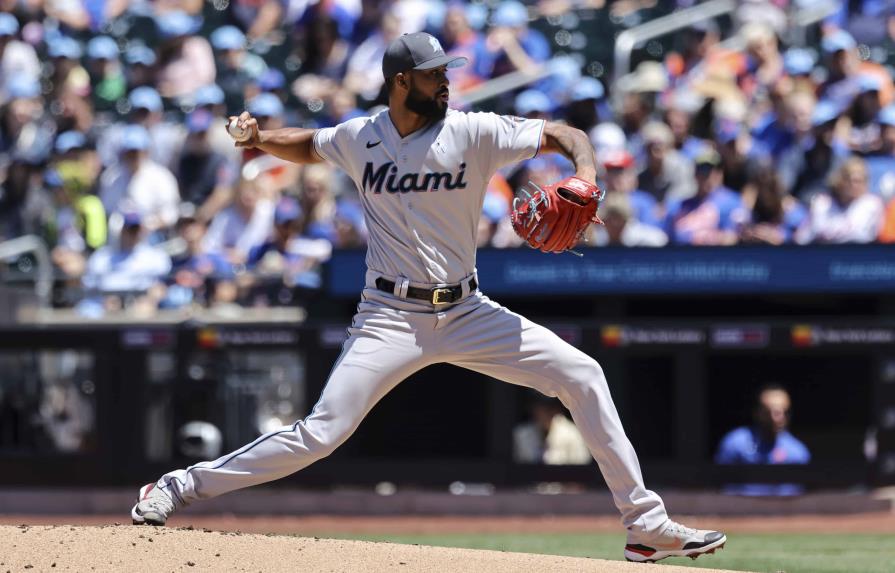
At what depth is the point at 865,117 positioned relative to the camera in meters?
11.8

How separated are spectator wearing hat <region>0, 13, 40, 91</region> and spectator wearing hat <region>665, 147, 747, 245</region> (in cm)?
620

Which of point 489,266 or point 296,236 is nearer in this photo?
point 489,266

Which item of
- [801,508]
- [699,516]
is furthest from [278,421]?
[801,508]

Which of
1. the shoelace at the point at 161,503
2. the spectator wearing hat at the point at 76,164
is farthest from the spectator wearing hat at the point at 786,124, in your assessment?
the shoelace at the point at 161,503

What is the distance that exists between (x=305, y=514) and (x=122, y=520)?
1201 millimetres

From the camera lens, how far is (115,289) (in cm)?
1119

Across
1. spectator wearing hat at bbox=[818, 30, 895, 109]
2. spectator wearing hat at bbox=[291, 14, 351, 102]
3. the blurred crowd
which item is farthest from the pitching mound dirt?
spectator wearing hat at bbox=[291, 14, 351, 102]

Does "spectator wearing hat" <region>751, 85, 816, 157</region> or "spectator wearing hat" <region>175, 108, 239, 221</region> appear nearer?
"spectator wearing hat" <region>751, 85, 816, 157</region>

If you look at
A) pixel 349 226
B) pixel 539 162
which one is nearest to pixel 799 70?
pixel 539 162

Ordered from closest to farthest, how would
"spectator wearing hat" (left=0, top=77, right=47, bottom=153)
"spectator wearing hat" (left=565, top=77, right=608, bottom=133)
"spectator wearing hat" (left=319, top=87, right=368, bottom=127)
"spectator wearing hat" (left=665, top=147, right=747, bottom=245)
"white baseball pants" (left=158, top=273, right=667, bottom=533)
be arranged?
"white baseball pants" (left=158, top=273, right=667, bottom=533) → "spectator wearing hat" (left=665, top=147, right=747, bottom=245) → "spectator wearing hat" (left=565, top=77, right=608, bottom=133) → "spectator wearing hat" (left=319, top=87, right=368, bottom=127) → "spectator wearing hat" (left=0, top=77, right=47, bottom=153)

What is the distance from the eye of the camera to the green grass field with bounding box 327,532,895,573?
7.43 meters

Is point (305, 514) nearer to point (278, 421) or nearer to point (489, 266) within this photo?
point (278, 421)

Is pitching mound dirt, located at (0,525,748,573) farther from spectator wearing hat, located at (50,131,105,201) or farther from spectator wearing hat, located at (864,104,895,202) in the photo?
spectator wearing hat, located at (50,131,105,201)

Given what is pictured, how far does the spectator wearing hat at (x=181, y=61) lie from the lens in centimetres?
1386
